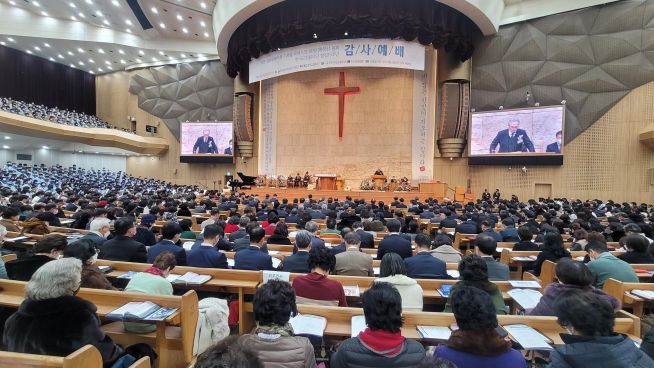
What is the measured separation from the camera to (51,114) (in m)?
20.7

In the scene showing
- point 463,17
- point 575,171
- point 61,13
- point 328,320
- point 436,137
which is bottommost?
point 328,320

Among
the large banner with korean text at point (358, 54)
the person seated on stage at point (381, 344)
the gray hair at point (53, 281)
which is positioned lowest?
the person seated on stage at point (381, 344)

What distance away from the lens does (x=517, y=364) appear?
1.61 meters

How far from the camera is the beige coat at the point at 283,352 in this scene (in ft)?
5.35

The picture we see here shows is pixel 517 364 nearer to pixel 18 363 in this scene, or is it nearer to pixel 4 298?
pixel 18 363

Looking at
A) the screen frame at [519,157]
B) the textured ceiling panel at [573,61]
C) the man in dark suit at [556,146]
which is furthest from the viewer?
the screen frame at [519,157]

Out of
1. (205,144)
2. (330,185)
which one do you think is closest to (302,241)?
(330,185)

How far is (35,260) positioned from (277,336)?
2669 millimetres

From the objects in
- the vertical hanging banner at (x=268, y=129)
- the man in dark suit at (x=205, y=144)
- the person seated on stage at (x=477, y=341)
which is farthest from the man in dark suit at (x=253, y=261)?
the man in dark suit at (x=205, y=144)

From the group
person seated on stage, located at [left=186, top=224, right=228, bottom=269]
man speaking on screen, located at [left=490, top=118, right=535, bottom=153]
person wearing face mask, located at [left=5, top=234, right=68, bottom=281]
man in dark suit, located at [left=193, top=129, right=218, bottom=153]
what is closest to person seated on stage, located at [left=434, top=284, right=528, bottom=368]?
person seated on stage, located at [left=186, top=224, right=228, bottom=269]

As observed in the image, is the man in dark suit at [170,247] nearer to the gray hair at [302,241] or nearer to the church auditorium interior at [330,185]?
the church auditorium interior at [330,185]

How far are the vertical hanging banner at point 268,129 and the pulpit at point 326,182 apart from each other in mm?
3860

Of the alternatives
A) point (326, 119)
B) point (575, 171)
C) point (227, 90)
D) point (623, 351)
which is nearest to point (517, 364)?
point (623, 351)

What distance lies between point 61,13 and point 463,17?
20.5 m
